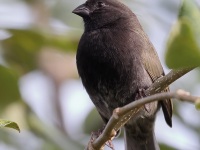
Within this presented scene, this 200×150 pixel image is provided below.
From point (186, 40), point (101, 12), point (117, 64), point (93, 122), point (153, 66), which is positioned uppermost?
point (101, 12)

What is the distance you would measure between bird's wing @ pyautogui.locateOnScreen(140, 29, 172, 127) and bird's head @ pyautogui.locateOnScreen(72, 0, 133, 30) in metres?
0.40

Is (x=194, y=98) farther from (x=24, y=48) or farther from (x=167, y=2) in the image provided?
(x=24, y=48)

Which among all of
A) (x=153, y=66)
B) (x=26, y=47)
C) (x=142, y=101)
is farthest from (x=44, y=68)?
(x=142, y=101)

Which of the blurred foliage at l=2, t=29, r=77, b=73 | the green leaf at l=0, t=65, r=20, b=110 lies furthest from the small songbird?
the green leaf at l=0, t=65, r=20, b=110

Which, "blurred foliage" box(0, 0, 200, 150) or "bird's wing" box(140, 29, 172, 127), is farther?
"bird's wing" box(140, 29, 172, 127)

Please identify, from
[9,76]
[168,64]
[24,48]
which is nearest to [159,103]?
[24,48]

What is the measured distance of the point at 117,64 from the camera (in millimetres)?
3777

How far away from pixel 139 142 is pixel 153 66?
2.98 feet

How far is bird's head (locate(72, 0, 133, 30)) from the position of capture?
4328 millimetres

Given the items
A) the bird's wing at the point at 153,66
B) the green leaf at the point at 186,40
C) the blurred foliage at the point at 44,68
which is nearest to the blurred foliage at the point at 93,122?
the blurred foliage at the point at 44,68

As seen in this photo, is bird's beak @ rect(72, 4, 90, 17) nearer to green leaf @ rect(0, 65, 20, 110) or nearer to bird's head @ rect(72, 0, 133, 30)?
bird's head @ rect(72, 0, 133, 30)

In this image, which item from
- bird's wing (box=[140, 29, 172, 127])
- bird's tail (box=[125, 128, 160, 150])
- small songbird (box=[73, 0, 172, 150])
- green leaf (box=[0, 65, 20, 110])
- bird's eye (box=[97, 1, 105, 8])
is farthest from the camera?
bird's eye (box=[97, 1, 105, 8])

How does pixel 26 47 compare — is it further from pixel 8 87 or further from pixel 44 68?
pixel 8 87

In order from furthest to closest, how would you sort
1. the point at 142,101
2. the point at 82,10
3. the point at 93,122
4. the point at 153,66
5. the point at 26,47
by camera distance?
the point at 82,10
the point at 153,66
the point at 93,122
the point at 26,47
the point at 142,101
